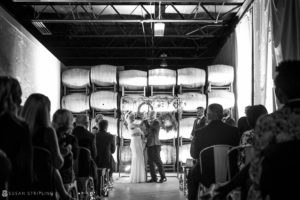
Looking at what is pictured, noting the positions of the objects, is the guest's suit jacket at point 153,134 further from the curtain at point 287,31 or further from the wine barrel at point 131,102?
the curtain at point 287,31

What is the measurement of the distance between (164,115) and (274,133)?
9.75 m

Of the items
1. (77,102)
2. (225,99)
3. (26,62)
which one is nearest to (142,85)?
(77,102)

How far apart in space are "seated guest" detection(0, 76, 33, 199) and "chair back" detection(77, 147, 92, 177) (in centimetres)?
276

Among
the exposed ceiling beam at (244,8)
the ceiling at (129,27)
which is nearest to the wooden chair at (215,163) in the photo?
the exposed ceiling beam at (244,8)

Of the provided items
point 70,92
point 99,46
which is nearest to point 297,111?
point 70,92

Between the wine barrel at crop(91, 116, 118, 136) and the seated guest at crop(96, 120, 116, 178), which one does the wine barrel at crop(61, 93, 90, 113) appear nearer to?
the wine barrel at crop(91, 116, 118, 136)

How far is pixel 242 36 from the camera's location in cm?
1002

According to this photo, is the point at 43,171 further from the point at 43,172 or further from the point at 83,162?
the point at 83,162

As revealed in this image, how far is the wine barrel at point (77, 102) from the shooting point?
12.5 m

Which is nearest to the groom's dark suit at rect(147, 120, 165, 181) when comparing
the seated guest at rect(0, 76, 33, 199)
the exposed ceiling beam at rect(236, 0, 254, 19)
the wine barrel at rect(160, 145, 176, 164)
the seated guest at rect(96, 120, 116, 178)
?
the wine barrel at rect(160, 145, 176, 164)

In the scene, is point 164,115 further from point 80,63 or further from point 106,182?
point 80,63

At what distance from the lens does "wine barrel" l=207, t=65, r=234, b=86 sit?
38.1ft

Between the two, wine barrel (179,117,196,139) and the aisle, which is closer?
the aisle

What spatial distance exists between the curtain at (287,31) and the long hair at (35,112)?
3.64 meters
